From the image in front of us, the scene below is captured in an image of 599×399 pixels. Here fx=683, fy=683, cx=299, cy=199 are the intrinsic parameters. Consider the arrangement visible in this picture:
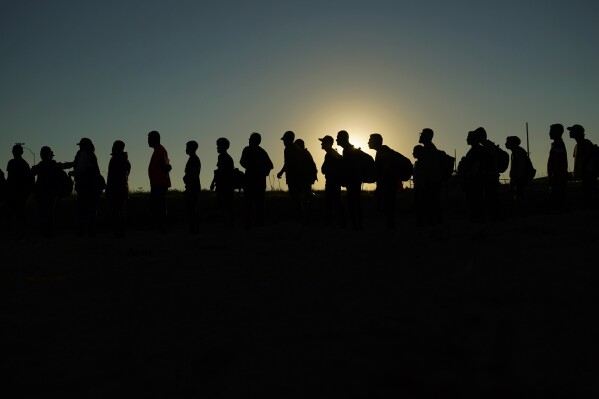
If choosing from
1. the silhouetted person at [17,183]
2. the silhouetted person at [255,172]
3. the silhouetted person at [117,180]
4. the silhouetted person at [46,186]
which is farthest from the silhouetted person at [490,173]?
the silhouetted person at [17,183]

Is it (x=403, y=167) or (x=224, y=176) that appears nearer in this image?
(x=403, y=167)

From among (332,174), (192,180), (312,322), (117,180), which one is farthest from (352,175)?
(312,322)

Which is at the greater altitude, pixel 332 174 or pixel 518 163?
pixel 518 163

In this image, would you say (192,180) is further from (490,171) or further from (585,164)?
(585,164)

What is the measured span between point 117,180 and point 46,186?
130 cm

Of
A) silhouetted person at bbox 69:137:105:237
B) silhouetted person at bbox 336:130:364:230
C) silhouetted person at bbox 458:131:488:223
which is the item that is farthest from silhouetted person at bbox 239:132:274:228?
silhouetted person at bbox 458:131:488:223

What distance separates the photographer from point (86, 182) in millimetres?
11328

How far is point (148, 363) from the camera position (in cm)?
361

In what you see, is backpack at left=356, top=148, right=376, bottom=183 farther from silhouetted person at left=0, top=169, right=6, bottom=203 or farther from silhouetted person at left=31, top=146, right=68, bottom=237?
silhouetted person at left=0, top=169, right=6, bottom=203

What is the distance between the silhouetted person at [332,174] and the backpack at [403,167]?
0.92m

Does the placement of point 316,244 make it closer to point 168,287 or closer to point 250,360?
point 168,287

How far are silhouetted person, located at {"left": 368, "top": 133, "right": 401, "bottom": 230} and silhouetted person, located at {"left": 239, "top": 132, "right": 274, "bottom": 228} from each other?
1858 millimetres

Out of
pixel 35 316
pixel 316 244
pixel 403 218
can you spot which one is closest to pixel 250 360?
pixel 35 316

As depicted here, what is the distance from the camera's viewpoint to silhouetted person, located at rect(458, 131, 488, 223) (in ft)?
36.4
